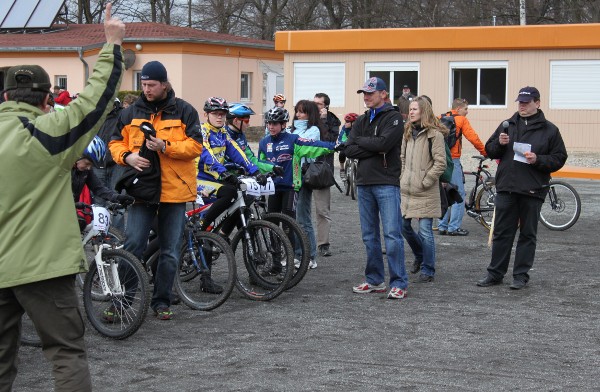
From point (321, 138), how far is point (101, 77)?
20.0 ft

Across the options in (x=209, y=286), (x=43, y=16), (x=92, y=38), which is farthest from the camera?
(x=43, y=16)

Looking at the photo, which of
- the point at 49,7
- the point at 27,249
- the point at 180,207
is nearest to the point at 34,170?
the point at 27,249

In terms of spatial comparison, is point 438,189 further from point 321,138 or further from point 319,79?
point 319,79

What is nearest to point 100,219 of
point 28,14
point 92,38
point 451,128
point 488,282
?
point 488,282

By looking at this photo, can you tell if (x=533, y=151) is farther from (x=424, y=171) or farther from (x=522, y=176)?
(x=424, y=171)

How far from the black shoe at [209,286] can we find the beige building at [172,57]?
1242 inches

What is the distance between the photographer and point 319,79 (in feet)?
108

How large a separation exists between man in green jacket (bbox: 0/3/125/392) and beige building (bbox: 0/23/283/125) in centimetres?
3542

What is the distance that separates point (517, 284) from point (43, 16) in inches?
1489

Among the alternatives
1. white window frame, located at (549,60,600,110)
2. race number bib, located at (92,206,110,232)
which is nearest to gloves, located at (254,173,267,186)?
race number bib, located at (92,206,110,232)

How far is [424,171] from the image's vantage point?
9688mm

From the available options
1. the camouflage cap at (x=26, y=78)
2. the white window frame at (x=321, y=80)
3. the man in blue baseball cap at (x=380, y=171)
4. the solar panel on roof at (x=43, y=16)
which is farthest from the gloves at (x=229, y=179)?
the solar panel on roof at (x=43, y=16)

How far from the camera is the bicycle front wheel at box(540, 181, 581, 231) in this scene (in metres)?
13.7

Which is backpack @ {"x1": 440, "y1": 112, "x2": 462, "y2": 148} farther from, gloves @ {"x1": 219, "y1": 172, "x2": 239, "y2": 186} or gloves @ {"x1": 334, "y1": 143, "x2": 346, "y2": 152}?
gloves @ {"x1": 219, "y1": 172, "x2": 239, "y2": 186}
